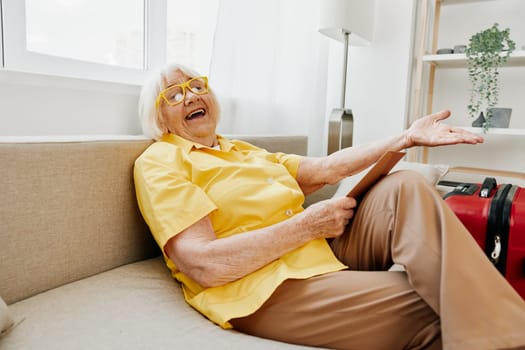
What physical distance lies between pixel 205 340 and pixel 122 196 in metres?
0.50

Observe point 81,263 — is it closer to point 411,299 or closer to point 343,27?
point 411,299

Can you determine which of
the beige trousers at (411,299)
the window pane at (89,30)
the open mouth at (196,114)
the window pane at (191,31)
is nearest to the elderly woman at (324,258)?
the beige trousers at (411,299)

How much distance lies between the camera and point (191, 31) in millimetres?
2242

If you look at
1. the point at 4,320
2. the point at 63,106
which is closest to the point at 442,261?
the point at 4,320

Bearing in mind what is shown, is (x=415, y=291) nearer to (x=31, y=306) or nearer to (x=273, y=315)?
(x=273, y=315)

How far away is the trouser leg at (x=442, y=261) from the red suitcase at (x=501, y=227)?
426 millimetres

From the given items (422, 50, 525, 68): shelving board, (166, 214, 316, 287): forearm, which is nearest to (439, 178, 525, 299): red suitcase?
(166, 214, 316, 287): forearm

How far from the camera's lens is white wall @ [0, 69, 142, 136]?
4.43 feet

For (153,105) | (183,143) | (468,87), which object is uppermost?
(468,87)

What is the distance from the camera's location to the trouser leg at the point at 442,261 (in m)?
0.83

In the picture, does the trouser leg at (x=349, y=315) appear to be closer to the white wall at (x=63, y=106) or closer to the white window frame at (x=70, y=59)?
the white wall at (x=63, y=106)

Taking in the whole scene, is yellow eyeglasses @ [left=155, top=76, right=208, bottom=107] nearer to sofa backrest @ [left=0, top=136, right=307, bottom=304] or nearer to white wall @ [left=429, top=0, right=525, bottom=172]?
sofa backrest @ [left=0, top=136, right=307, bottom=304]

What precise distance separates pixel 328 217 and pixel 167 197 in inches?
15.8

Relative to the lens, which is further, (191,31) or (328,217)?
(191,31)
